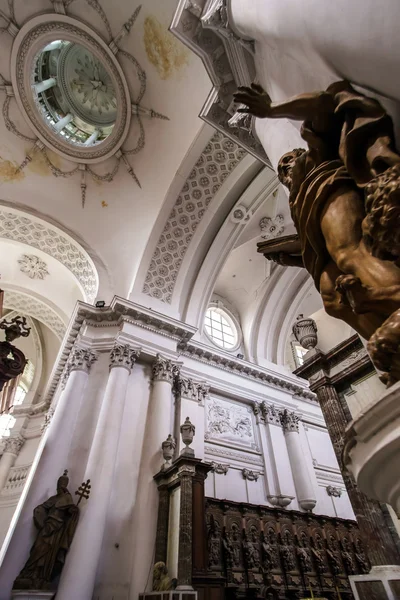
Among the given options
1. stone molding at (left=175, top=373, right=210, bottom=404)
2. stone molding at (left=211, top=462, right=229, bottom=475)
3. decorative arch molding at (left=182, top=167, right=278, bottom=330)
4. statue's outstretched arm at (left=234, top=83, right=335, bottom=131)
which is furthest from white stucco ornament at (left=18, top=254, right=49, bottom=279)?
statue's outstretched arm at (left=234, top=83, right=335, bottom=131)

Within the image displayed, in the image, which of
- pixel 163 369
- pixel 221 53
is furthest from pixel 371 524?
pixel 163 369

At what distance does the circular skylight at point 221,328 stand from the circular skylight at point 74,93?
669cm

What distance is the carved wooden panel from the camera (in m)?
5.96

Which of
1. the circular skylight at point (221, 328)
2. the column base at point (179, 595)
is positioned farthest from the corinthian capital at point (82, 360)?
the column base at point (179, 595)

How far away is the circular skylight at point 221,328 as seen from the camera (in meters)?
11.4

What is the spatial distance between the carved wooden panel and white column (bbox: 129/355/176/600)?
1098 millimetres

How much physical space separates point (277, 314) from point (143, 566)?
8.73 m

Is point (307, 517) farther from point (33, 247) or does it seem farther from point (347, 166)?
point (33, 247)

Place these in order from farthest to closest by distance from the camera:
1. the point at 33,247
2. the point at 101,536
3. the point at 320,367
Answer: the point at 33,247, the point at 101,536, the point at 320,367

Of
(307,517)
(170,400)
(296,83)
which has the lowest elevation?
(307,517)

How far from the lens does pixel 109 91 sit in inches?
422

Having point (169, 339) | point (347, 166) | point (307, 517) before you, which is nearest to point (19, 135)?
point (169, 339)

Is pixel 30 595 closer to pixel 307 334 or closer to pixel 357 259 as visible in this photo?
pixel 307 334

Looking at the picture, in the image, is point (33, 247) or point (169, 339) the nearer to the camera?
point (169, 339)
